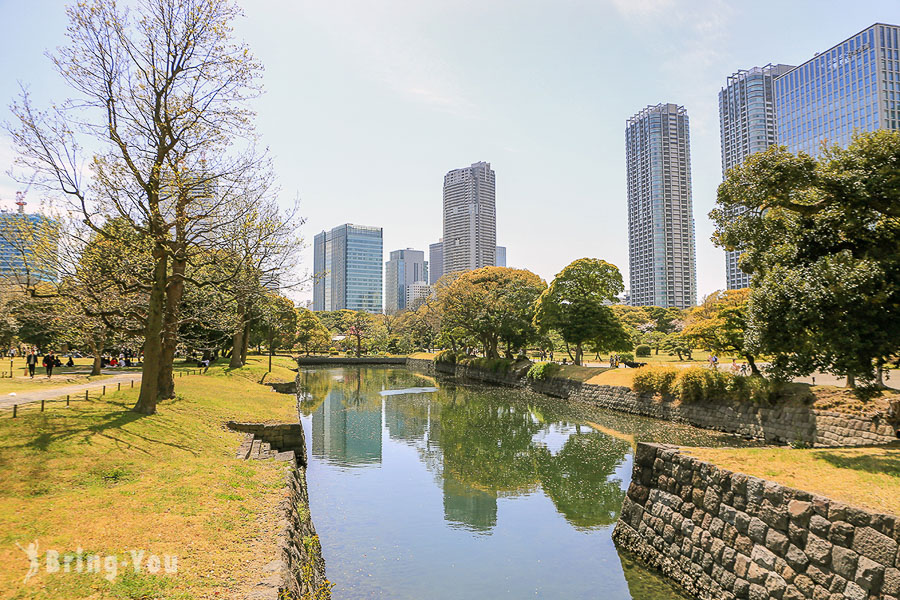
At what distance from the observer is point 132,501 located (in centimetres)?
717

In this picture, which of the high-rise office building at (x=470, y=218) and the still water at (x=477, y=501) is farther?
the high-rise office building at (x=470, y=218)

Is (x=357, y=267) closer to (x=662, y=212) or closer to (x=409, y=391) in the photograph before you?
(x=662, y=212)

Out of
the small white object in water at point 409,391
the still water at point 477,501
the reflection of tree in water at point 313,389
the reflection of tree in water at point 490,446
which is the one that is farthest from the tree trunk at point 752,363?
the small white object in water at point 409,391

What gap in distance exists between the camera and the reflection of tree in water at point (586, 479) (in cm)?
1225

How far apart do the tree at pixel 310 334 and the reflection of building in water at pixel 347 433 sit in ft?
130

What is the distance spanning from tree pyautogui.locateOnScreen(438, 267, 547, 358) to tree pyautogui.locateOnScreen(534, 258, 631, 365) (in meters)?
5.59

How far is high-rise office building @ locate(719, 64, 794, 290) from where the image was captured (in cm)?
9988

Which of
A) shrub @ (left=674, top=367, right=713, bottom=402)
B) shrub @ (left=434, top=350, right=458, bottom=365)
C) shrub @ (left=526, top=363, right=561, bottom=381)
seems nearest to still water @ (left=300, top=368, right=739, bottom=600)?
shrub @ (left=674, top=367, right=713, bottom=402)

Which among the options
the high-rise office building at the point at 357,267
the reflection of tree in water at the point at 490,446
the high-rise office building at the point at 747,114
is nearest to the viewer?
the reflection of tree in water at the point at 490,446

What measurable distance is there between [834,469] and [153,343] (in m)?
15.2

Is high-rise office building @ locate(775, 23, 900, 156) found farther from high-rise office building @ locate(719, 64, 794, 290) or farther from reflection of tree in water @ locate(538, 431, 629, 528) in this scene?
reflection of tree in water @ locate(538, 431, 629, 528)

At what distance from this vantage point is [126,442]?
10.1 metres

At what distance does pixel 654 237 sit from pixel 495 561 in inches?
4802

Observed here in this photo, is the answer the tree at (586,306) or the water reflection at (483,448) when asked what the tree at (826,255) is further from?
the tree at (586,306)
